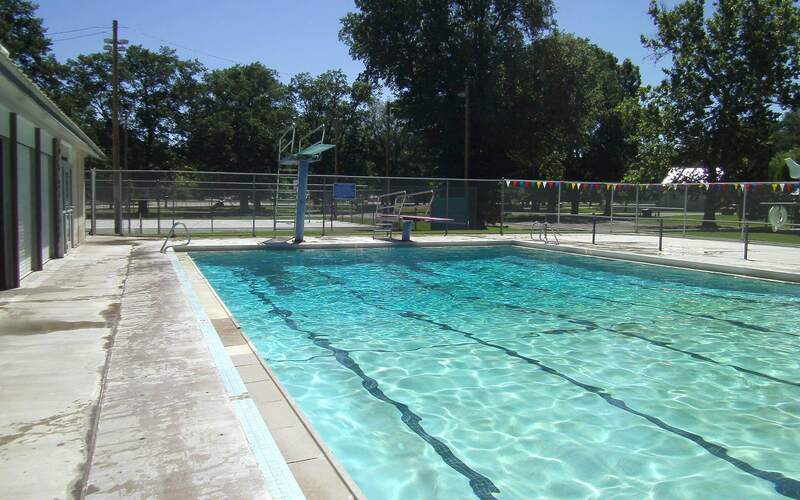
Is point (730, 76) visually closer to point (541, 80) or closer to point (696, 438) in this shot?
point (541, 80)

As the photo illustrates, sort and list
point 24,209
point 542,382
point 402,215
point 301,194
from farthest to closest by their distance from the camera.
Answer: point 402,215, point 301,194, point 24,209, point 542,382

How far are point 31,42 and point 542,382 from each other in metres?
47.2

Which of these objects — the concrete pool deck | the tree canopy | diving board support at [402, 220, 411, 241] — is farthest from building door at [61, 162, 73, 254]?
the tree canopy

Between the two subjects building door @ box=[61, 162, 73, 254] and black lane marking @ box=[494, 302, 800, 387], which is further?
building door @ box=[61, 162, 73, 254]

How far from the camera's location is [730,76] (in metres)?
32.9

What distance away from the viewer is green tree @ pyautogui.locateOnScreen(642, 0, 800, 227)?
104 ft

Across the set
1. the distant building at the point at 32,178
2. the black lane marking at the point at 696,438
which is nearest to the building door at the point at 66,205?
the distant building at the point at 32,178

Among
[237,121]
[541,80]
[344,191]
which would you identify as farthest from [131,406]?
[237,121]

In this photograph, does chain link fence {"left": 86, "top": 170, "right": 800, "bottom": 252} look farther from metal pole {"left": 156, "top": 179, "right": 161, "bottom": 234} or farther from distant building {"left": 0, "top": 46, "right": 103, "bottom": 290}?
distant building {"left": 0, "top": 46, "right": 103, "bottom": 290}

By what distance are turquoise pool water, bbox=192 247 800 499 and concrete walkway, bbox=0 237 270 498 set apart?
102cm

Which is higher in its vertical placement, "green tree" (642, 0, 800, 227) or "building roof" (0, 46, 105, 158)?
"green tree" (642, 0, 800, 227)

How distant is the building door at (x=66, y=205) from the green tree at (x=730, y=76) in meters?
32.3

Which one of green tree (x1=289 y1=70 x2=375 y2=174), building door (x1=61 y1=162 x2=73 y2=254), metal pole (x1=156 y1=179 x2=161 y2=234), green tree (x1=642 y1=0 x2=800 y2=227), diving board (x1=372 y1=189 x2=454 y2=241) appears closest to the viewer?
building door (x1=61 y1=162 x2=73 y2=254)

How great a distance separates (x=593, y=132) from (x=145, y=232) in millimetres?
44151
